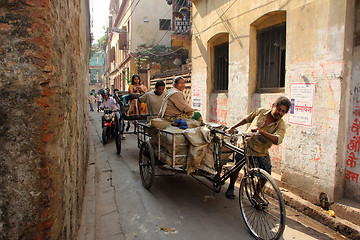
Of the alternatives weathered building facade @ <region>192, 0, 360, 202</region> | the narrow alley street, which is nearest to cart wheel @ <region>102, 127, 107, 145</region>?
the narrow alley street

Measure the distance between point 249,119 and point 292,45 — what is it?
2.03m

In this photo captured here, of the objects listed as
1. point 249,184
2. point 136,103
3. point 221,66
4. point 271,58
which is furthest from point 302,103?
point 136,103

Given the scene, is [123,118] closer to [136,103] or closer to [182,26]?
[136,103]

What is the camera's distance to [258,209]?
3.48 meters

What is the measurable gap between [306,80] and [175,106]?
8.08 ft

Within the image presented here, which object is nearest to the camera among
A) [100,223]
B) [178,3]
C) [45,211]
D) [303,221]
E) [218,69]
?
[45,211]

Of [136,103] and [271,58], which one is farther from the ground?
[271,58]

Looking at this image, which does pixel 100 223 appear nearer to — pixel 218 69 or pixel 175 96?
pixel 175 96

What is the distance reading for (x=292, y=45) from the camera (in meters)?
5.06

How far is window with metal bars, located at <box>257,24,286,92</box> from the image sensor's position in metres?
5.89

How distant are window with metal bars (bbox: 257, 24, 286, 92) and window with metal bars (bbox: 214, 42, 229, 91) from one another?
1.63 meters

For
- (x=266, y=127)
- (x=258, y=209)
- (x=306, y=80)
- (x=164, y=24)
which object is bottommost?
(x=258, y=209)

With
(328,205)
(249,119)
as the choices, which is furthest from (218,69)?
(328,205)

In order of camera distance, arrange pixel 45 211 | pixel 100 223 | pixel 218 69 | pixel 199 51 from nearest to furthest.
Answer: pixel 45 211
pixel 100 223
pixel 218 69
pixel 199 51
